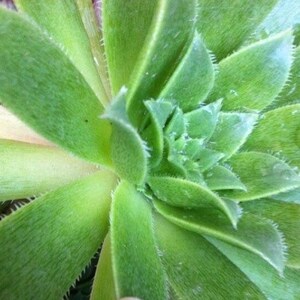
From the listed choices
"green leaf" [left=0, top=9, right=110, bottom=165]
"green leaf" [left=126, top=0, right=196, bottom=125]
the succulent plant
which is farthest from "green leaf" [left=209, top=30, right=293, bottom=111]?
"green leaf" [left=0, top=9, right=110, bottom=165]

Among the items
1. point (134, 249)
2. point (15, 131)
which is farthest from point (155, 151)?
point (15, 131)

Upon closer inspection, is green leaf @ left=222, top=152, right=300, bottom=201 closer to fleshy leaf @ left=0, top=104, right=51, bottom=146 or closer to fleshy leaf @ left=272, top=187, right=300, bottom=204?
fleshy leaf @ left=272, top=187, right=300, bottom=204

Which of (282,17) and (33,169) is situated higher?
(282,17)

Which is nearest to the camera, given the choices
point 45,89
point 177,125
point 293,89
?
point 45,89

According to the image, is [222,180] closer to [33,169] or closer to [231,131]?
[231,131]

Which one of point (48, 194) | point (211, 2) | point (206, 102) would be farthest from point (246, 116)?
point (48, 194)

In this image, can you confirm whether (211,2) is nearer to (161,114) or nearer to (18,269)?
(161,114)

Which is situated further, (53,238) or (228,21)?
(228,21)

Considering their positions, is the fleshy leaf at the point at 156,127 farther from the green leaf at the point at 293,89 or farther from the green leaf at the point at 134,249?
the green leaf at the point at 293,89
